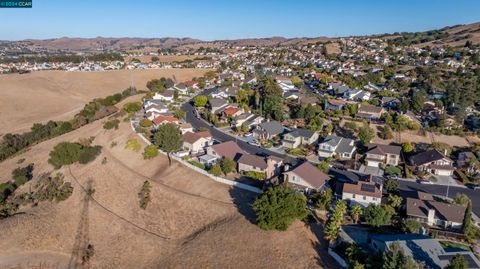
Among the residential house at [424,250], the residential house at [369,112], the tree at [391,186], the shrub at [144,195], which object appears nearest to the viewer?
the residential house at [424,250]

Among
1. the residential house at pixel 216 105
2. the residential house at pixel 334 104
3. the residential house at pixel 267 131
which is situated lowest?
the residential house at pixel 267 131

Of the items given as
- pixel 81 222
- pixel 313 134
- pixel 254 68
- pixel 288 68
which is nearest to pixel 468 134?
pixel 313 134

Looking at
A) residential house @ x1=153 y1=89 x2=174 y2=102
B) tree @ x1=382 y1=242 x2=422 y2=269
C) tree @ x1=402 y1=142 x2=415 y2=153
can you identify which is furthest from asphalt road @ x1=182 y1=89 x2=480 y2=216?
tree @ x1=382 y1=242 x2=422 y2=269

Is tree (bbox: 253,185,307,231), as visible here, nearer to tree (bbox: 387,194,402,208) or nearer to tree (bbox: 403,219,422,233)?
tree (bbox: 403,219,422,233)

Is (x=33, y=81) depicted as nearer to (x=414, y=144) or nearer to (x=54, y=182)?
(x=54, y=182)

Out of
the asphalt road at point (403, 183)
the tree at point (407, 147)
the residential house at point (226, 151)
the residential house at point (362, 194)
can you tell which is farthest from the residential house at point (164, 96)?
the residential house at point (362, 194)

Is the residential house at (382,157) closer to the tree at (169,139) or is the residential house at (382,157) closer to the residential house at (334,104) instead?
the residential house at (334,104)

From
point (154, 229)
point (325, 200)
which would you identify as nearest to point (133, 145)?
point (154, 229)
